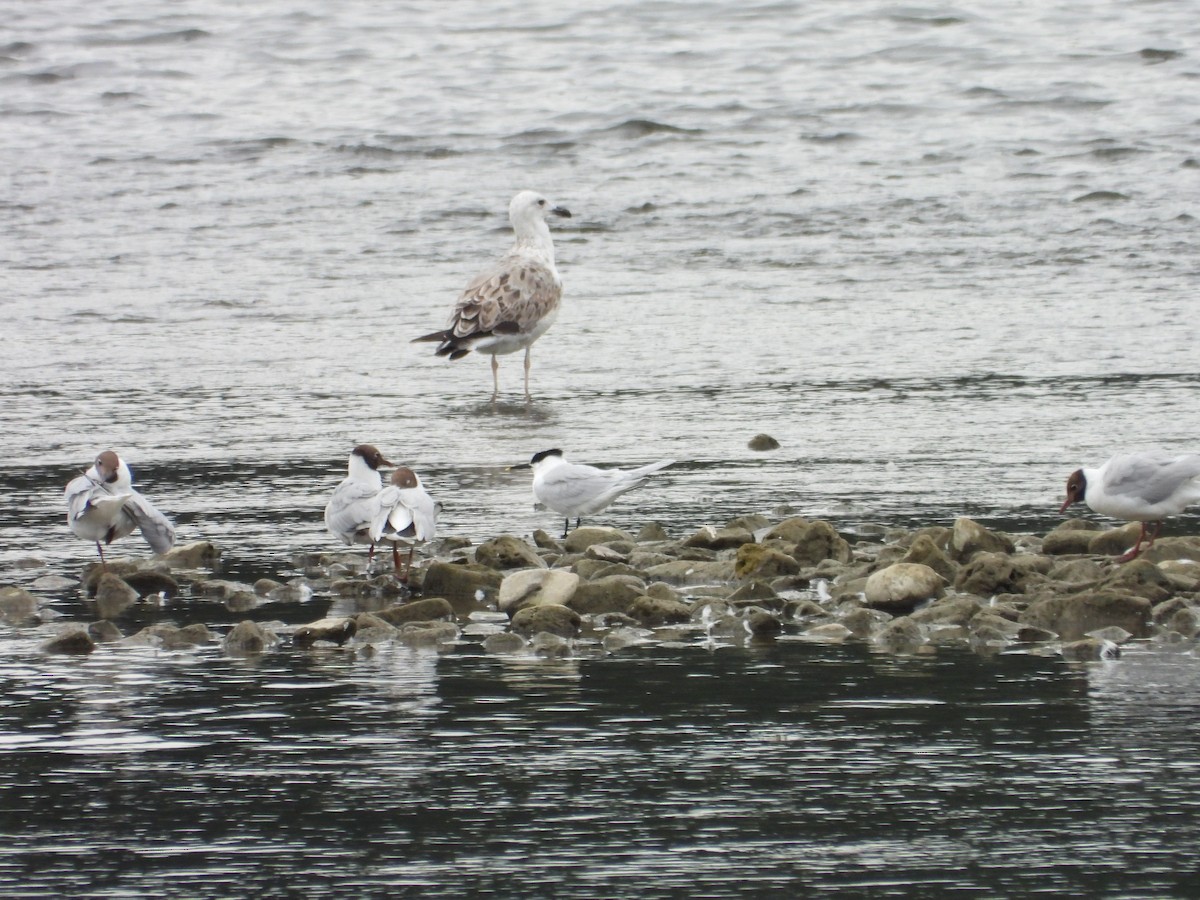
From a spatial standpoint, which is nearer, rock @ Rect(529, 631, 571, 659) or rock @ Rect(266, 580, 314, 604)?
rock @ Rect(529, 631, 571, 659)

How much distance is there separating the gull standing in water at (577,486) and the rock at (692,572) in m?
0.78

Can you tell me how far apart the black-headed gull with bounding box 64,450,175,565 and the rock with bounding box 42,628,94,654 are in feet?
4.00

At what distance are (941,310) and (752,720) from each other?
8148 millimetres

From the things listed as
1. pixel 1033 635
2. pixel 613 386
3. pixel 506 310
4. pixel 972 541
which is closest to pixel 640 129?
pixel 506 310

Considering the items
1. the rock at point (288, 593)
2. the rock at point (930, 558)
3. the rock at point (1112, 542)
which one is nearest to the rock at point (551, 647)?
the rock at point (288, 593)

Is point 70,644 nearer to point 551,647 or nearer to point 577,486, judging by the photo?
point 551,647

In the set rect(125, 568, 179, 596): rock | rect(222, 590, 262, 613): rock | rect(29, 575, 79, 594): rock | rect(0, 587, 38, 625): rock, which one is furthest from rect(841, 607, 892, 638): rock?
rect(29, 575, 79, 594): rock

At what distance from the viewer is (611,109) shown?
23.0 meters

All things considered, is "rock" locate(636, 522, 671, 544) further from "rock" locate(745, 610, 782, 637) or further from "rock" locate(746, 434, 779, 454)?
"rock" locate(746, 434, 779, 454)

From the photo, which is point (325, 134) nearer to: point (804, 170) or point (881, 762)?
point (804, 170)

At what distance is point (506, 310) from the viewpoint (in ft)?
37.2

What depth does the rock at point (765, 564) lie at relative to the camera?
6255mm

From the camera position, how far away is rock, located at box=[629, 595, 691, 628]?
570cm

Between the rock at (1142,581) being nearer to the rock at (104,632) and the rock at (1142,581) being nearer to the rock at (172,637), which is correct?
the rock at (172,637)
